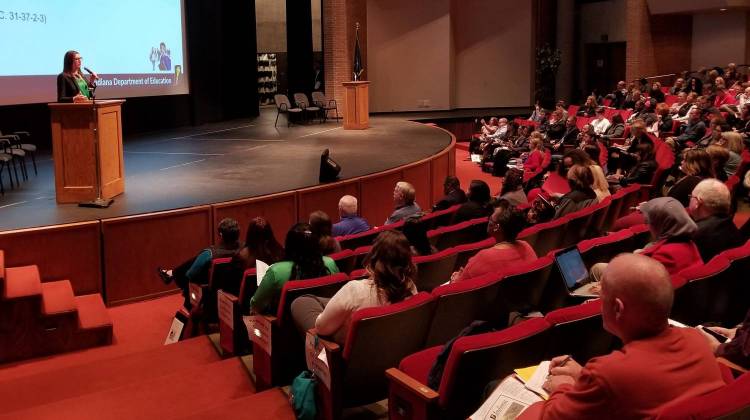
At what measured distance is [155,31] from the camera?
11.3m

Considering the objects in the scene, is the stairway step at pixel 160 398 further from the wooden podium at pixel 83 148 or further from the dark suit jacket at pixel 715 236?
the wooden podium at pixel 83 148

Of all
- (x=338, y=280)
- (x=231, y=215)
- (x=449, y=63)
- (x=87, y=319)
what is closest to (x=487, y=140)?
(x=449, y=63)

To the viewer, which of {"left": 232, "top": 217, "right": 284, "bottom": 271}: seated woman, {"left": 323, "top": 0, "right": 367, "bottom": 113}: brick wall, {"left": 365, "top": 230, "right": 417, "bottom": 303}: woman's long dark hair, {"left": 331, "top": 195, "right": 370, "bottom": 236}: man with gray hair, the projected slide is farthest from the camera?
{"left": 323, "top": 0, "right": 367, "bottom": 113}: brick wall

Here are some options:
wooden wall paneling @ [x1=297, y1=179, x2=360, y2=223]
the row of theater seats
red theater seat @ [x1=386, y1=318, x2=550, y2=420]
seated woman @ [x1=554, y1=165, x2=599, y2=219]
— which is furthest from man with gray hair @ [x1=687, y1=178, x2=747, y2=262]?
wooden wall paneling @ [x1=297, y1=179, x2=360, y2=223]

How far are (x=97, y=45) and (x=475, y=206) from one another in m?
6.51

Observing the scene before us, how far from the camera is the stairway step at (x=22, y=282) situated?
16.1 ft

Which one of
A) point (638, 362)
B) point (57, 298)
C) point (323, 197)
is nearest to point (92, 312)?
point (57, 298)

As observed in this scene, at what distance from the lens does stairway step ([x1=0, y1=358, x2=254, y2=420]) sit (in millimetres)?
3371

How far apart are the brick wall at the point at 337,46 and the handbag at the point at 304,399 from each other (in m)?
13.8

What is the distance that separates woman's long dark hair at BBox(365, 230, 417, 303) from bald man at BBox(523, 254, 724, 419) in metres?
1.29

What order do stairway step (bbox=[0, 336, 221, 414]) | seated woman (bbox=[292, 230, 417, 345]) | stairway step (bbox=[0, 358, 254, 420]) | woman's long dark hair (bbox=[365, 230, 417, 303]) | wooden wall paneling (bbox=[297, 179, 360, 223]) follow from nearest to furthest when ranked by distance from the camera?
seated woman (bbox=[292, 230, 417, 345]) < woman's long dark hair (bbox=[365, 230, 417, 303]) < stairway step (bbox=[0, 358, 254, 420]) < stairway step (bbox=[0, 336, 221, 414]) < wooden wall paneling (bbox=[297, 179, 360, 223])

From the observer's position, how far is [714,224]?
12.6 feet

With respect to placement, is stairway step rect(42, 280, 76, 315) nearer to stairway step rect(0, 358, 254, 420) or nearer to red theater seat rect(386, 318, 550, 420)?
stairway step rect(0, 358, 254, 420)

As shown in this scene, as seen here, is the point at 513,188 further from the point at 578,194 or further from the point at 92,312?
the point at 92,312
